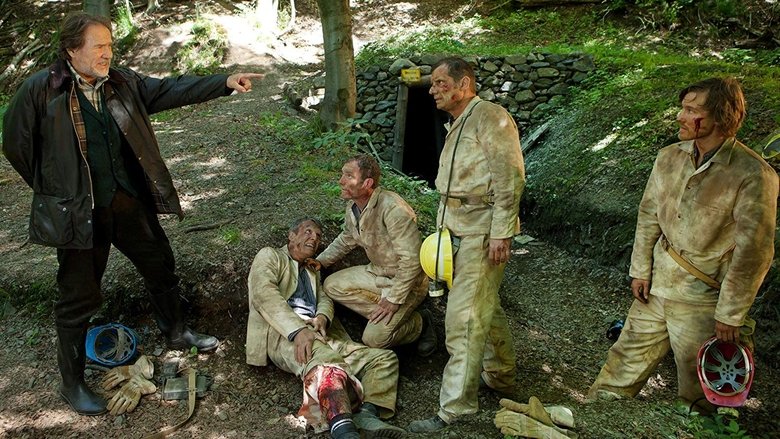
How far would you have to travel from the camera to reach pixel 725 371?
3.25 m

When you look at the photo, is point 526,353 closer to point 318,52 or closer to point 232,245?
point 232,245

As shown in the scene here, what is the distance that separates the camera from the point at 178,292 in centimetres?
455

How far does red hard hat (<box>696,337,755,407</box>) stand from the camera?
319 centimetres

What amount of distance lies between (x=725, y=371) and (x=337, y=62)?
644 cm

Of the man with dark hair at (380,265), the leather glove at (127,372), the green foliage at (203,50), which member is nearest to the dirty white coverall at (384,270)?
the man with dark hair at (380,265)

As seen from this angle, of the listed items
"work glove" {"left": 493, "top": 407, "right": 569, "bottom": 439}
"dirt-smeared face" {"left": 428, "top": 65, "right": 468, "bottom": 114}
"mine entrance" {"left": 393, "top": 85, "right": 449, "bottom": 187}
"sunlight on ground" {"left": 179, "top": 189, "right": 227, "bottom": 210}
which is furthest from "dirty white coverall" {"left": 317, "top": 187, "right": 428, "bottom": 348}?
"mine entrance" {"left": 393, "top": 85, "right": 449, "bottom": 187}

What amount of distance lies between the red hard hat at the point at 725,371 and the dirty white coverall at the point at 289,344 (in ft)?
6.46

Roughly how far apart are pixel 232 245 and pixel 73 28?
7.86 feet

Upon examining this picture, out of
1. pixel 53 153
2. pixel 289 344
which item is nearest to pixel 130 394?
pixel 289 344

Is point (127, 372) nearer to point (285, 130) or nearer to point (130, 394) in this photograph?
point (130, 394)

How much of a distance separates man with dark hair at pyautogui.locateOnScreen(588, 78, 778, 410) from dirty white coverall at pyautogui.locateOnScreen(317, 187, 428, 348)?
1448 mm

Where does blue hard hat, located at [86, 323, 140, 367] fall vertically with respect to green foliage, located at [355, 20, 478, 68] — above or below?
below

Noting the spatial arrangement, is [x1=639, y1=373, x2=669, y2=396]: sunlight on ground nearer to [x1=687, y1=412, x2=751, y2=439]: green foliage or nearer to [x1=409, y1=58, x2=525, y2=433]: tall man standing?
[x1=687, y1=412, x2=751, y2=439]: green foliage

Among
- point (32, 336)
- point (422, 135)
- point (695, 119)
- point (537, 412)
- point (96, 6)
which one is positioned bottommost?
point (422, 135)
